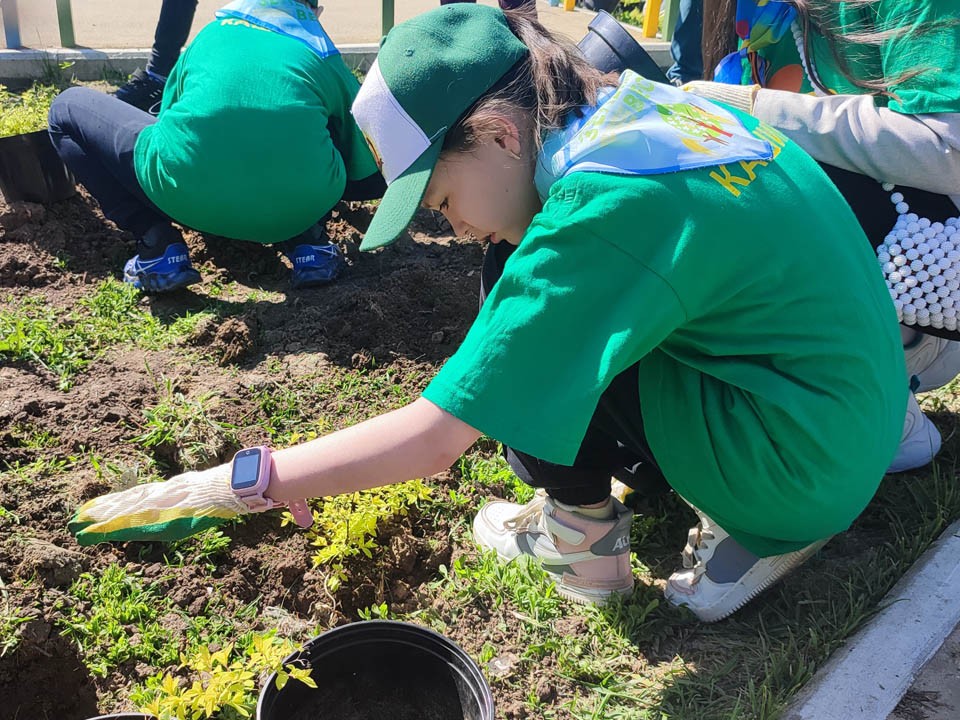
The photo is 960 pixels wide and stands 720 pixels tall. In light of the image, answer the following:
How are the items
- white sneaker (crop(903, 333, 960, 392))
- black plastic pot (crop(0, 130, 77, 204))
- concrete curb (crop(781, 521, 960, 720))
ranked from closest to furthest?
concrete curb (crop(781, 521, 960, 720))
white sneaker (crop(903, 333, 960, 392))
black plastic pot (crop(0, 130, 77, 204))

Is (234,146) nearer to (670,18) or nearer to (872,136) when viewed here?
(872,136)

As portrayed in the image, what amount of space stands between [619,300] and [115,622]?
1435mm

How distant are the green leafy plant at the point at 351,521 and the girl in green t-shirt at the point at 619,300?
55 cm

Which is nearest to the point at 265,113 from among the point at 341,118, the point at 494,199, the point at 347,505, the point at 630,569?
the point at 341,118

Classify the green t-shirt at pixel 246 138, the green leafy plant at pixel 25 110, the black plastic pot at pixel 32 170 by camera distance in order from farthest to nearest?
the green leafy plant at pixel 25 110 < the black plastic pot at pixel 32 170 < the green t-shirt at pixel 246 138

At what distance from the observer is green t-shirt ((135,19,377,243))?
3.00 meters

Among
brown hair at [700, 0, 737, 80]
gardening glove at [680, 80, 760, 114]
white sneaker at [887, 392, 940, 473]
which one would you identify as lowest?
white sneaker at [887, 392, 940, 473]

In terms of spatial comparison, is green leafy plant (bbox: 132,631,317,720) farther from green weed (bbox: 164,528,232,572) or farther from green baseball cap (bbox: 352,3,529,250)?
green baseball cap (bbox: 352,3,529,250)

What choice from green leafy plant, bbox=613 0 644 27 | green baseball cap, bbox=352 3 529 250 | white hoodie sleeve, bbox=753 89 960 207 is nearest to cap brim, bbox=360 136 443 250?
green baseball cap, bbox=352 3 529 250

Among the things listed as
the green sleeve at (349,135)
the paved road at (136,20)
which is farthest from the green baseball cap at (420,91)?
the paved road at (136,20)

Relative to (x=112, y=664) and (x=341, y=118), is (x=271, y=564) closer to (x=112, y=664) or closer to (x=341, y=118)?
(x=112, y=664)

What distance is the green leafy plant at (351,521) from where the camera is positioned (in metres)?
2.14

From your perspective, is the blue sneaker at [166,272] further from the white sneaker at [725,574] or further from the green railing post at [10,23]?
the green railing post at [10,23]

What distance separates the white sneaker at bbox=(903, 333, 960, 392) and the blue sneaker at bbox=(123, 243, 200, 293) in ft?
8.19
